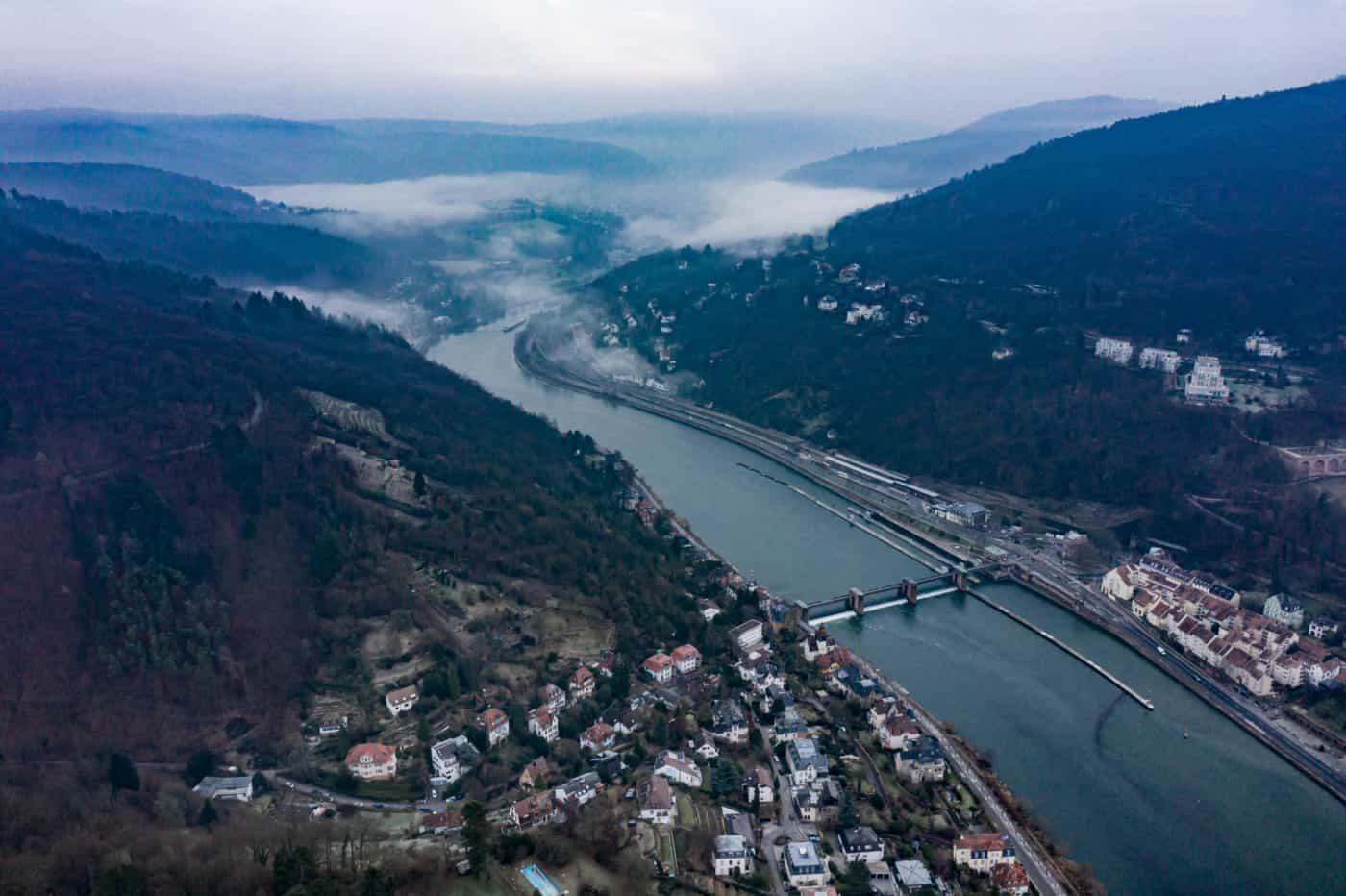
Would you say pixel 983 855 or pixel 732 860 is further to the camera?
pixel 983 855

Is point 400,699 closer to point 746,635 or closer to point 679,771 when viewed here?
point 679,771

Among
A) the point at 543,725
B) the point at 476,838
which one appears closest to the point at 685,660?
the point at 543,725

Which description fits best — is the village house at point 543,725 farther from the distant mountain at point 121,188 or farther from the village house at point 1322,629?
the distant mountain at point 121,188

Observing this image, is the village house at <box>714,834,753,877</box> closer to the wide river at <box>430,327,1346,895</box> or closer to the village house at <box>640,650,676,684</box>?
the village house at <box>640,650,676,684</box>

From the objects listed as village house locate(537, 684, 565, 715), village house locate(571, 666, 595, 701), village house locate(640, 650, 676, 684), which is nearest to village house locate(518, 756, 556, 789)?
village house locate(537, 684, 565, 715)

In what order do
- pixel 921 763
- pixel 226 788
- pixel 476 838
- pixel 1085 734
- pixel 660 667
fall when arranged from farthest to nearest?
1. pixel 660 667
2. pixel 1085 734
3. pixel 921 763
4. pixel 226 788
5. pixel 476 838

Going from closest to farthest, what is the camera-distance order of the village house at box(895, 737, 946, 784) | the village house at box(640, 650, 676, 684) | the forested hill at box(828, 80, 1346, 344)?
the village house at box(895, 737, 946, 784) < the village house at box(640, 650, 676, 684) < the forested hill at box(828, 80, 1346, 344)
